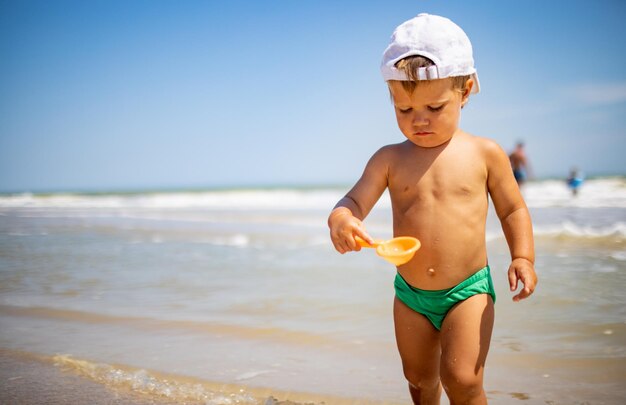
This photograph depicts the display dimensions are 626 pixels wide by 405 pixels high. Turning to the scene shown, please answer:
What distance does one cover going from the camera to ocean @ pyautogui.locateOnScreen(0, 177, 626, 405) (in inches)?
95.0

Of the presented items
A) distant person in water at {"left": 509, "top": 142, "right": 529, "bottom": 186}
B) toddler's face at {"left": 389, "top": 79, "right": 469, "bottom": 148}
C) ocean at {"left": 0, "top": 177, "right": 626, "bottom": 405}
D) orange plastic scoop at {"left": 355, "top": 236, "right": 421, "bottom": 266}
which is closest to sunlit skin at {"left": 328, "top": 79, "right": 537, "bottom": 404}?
toddler's face at {"left": 389, "top": 79, "right": 469, "bottom": 148}

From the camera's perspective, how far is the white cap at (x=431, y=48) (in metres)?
1.88

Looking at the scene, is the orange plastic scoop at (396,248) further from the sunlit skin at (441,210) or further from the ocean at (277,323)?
the ocean at (277,323)

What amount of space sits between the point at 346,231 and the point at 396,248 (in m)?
0.18

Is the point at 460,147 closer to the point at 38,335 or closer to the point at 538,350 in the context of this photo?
the point at 538,350

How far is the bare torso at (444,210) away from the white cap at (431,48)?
318mm

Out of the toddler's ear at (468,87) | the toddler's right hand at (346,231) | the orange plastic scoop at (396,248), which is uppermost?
the toddler's ear at (468,87)

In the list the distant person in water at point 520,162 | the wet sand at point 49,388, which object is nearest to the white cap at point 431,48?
the wet sand at point 49,388

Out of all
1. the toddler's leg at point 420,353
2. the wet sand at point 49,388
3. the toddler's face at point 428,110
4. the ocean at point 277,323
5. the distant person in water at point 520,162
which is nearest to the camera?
the toddler's face at point 428,110

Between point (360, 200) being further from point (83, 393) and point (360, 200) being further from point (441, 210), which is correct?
point (83, 393)

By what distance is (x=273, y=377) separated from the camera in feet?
8.27

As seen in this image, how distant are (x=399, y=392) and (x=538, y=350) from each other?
0.89m

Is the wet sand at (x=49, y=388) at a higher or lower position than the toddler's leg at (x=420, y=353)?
lower

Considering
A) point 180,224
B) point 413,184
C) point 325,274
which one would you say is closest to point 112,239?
point 180,224
